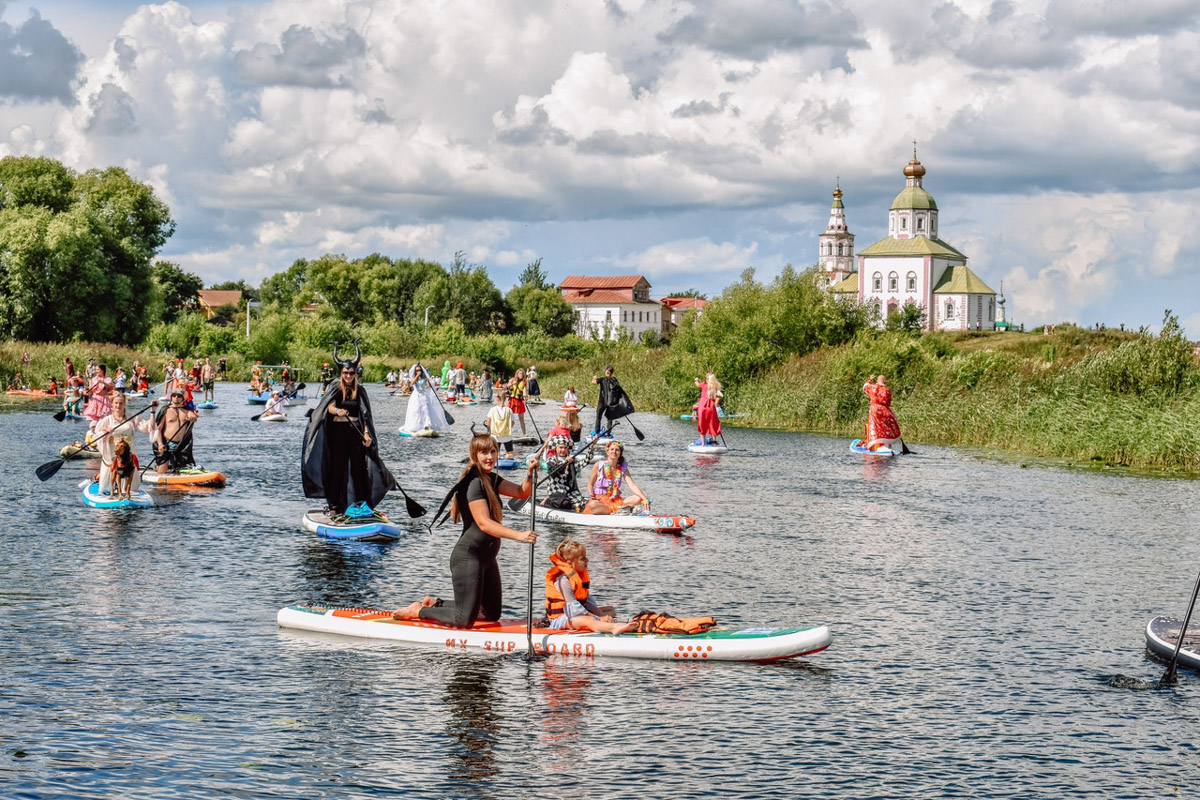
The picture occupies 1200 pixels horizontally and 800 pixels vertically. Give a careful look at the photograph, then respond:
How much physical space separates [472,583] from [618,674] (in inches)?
65.4

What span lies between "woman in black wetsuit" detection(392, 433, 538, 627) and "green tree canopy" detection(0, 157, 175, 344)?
226 ft

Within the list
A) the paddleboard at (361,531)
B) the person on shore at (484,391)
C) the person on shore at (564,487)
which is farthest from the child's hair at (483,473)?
the person on shore at (484,391)

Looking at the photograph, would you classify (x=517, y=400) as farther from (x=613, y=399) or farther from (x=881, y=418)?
(x=881, y=418)

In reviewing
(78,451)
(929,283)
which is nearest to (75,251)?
(78,451)

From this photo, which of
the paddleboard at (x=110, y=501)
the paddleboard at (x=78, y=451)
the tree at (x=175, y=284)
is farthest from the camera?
the tree at (x=175, y=284)

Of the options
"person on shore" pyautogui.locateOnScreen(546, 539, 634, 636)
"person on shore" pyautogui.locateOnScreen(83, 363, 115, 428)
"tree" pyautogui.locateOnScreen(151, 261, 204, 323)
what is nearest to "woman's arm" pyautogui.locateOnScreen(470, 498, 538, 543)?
"person on shore" pyautogui.locateOnScreen(546, 539, 634, 636)

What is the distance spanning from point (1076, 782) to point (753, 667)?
A: 3568 mm

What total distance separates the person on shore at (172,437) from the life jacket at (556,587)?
1451 centimetres

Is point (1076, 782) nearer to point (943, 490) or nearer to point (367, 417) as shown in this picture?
point (367, 417)

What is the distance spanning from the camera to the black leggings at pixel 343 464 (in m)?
19.0

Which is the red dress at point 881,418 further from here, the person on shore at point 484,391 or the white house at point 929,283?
the white house at point 929,283

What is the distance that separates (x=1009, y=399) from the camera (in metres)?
40.5

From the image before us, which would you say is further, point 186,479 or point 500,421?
point 500,421

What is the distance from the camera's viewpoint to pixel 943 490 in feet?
91.9
